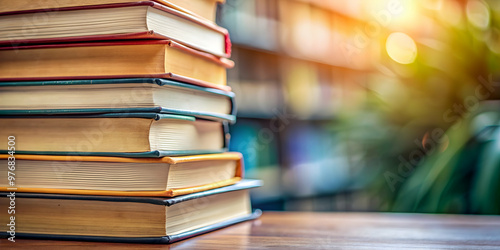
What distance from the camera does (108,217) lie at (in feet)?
1.82

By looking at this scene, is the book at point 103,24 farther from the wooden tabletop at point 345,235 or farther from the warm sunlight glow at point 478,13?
the warm sunlight glow at point 478,13

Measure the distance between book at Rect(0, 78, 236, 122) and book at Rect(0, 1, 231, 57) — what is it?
0.05 metres

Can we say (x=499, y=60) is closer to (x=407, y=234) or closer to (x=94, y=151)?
(x=407, y=234)

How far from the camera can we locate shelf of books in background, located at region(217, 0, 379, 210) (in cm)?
145

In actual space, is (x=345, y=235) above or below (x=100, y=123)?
below

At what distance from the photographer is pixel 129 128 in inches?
21.5

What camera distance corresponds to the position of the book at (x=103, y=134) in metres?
0.54

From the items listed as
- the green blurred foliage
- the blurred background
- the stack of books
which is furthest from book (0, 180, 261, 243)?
the green blurred foliage

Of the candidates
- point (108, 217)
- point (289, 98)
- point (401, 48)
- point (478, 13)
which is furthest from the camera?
point (289, 98)

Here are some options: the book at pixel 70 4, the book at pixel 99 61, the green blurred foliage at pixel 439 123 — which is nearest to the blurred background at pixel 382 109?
the green blurred foliage at pixel 439 123

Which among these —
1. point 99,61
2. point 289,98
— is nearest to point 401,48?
point 289,98

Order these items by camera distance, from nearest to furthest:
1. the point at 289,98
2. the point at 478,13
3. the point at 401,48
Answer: the point at 478,13, the point at 401,48, the point at 289,98

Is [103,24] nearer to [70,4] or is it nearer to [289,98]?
[70,4]

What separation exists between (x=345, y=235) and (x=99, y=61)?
0.36m
